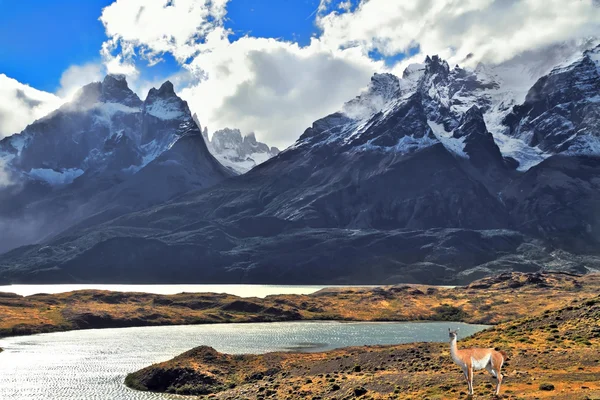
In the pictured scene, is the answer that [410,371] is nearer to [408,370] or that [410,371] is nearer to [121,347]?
[408,370]

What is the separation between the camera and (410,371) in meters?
74.7

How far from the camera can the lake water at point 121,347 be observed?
91875mm

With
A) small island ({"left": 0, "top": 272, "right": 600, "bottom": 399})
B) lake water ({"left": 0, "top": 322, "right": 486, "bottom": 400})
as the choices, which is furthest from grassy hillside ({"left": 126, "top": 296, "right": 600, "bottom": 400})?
lake water ({"left": 0, "top": 322, "right": 486, "bottom": 400})

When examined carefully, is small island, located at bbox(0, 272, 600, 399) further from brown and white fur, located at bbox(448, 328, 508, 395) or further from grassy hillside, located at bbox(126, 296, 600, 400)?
brown and white fur, located at bbox(448, 328, 508, 395)

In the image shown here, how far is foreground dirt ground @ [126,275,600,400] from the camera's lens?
56.2m

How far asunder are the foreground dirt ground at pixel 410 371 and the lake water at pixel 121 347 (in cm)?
826

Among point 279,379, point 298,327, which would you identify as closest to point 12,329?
point 298,327

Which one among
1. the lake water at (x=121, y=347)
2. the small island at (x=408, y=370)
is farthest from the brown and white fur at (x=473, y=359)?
the lake water at (x=121, y=347)

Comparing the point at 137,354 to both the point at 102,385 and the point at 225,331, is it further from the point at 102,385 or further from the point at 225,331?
the point at 225,331

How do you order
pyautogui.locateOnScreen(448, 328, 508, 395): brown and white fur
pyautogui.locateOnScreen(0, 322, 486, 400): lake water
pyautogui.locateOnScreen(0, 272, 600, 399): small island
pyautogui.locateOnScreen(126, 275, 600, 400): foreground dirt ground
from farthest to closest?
pyautogui.locateOnScreen(0, 322, 486, 400): lake water, pyautogui.locateOnScreen(0, 272, 600, 399): small island, pyautogui.locateOnScreen(126, 275, 600, 400): foreground dirt ground, pyautogui.locateOnScreen(448, 328, 508, 395): brown and white fur

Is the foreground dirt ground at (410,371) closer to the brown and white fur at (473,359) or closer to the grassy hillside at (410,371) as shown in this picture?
the grassy hillside at (410,371)

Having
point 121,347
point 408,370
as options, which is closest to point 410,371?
point 408,370

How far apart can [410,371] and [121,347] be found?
85886 millimetres

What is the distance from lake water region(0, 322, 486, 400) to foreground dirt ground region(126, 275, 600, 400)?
826 cm
